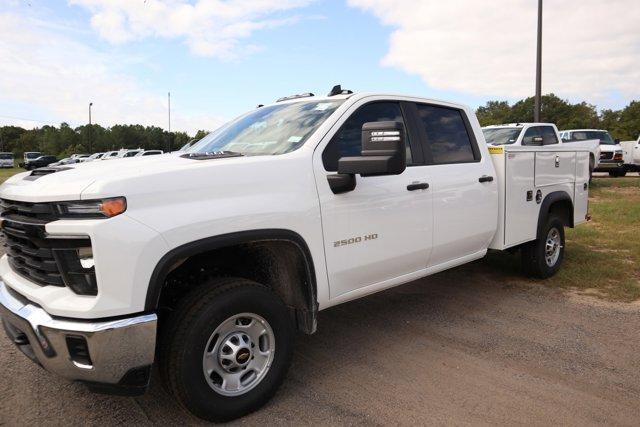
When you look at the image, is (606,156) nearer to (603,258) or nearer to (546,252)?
(603,258)

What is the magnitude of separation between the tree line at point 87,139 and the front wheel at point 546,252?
278 ft

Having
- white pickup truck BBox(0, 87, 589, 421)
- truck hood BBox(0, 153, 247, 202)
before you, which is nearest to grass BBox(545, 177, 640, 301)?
white pickup truck BBox(0, 87, 589, 421)

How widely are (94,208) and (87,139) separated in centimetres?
9747

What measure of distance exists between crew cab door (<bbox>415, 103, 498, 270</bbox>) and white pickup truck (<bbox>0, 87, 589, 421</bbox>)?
1.0 inches

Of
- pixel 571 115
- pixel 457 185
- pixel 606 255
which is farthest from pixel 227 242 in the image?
pixel 571 115

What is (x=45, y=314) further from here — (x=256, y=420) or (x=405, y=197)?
(x=405, y=197)

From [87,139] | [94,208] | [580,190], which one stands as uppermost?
[87,139]

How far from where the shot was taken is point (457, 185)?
434 cm

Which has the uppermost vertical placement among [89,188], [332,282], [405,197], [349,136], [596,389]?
[349,136]

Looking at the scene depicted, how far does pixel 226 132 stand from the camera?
426 cm

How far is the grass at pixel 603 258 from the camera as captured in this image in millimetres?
5617

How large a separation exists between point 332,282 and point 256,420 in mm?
980

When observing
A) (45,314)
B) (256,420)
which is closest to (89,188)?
(45,314)

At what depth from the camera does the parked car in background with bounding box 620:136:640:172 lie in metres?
21.2
